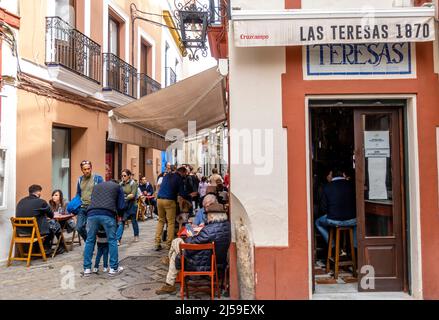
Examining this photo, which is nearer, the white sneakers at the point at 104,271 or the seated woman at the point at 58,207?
the white sneakers at the point at 104,271

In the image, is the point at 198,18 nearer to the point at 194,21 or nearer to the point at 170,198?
the point at 194,21

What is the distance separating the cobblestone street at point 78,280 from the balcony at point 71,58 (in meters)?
3.96

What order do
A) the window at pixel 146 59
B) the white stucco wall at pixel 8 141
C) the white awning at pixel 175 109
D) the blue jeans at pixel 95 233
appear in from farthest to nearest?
1. the window at pixel 146 59
2. the white stucco wall at pixel 8 141
3. the white awning at pixel 175 109
4. the blue jeans at pixel 95 233

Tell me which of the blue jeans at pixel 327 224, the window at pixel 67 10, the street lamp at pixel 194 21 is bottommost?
the blue jeans at pixel 327 224

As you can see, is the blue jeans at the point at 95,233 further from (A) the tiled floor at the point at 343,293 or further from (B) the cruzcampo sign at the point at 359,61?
(B) the cruzcampo sign at the point at 359,61

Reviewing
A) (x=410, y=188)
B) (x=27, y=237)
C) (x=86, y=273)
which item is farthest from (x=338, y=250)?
(x=27, y=237)

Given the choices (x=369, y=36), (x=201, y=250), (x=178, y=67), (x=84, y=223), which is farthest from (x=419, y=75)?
(x=178, y=67)

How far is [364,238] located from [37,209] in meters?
5.48

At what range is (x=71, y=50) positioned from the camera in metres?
9.79

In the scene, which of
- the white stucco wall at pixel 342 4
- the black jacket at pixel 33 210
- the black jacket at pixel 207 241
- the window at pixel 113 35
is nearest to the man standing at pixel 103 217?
the black jacket at pixel 33 210

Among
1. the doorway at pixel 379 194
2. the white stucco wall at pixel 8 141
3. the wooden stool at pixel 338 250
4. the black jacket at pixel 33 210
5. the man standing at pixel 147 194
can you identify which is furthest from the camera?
the man standing at pixel 147 194

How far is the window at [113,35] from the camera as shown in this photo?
42.7ft

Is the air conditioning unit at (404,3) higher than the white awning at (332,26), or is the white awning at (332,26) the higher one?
the air conditioning unit at (404,3)

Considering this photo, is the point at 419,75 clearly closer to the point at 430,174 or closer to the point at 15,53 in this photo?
the point at 430,174
